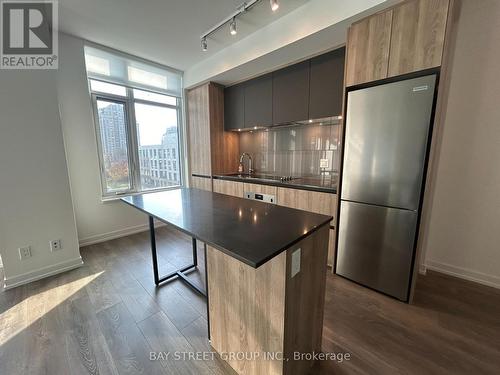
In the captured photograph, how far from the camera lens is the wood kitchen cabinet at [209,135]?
11.4 feet

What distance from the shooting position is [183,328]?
1.57 m

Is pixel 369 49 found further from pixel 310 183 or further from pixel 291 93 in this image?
pixel 310 183

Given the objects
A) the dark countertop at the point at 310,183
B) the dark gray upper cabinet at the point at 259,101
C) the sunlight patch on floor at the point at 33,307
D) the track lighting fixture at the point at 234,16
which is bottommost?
the sunlight patch on floor at the point at 33,307

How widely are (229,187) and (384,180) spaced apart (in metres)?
2.15

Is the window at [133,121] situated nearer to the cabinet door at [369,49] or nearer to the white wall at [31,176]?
the white wall at [31,176]

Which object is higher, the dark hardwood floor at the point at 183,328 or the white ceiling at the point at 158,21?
the white ceiling at the point at 158,21

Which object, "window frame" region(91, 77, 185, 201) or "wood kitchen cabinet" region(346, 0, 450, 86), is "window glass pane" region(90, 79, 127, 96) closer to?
"window frame" region(91, 77, 185, 201)

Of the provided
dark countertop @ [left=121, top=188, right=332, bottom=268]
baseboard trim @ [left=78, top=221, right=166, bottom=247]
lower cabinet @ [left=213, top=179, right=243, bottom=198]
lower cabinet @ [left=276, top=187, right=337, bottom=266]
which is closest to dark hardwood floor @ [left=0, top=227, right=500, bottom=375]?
lower cabinet @ [left=276, top=187, right=337, bottom=266]

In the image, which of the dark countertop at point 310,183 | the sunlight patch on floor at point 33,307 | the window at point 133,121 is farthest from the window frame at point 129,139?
the dark countertop at point 310,183

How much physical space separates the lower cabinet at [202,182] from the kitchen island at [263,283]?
2.21 m

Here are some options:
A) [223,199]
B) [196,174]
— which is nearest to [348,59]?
[223,199]

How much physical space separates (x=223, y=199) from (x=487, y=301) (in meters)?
2.55

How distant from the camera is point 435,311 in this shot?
5.63 feet

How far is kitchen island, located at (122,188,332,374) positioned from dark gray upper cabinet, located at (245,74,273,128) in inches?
77.3
